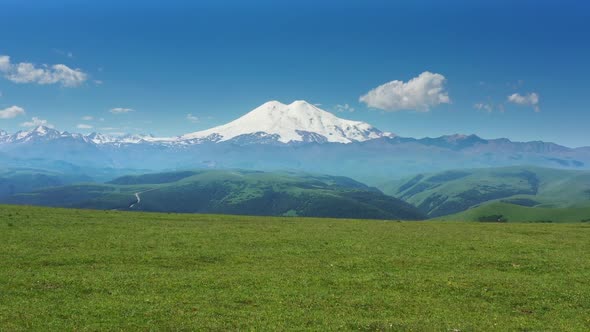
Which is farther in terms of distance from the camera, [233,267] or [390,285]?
[233,267]

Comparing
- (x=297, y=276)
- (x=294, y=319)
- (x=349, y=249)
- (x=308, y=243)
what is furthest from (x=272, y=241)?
(x=294, y=319)

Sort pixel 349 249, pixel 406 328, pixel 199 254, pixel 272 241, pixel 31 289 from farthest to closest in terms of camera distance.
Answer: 1. pixel 272 241
2. pixel 349 249
3. pixel 199 254
4. pixel 31 289
5. pixel 406 328

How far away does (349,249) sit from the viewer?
130ft

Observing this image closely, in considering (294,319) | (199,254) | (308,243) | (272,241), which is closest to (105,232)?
(199,254)

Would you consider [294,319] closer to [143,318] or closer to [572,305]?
[143,318]

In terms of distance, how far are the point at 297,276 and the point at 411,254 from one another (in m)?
13.6

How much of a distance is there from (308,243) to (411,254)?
426 inches

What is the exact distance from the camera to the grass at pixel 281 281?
21391 millimetres

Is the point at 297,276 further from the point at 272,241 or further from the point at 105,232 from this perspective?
the point at 105,232

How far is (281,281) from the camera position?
28.4 m

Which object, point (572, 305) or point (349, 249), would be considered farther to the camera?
point (349, 249)

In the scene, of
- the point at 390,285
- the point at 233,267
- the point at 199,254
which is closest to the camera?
the point at 390,285

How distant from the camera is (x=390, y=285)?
1107 inches

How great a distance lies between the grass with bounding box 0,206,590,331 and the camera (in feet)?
70.2
